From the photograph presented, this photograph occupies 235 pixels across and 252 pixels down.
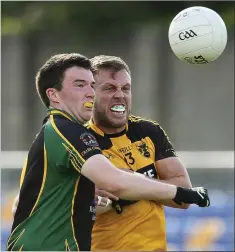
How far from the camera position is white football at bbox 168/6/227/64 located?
545cm

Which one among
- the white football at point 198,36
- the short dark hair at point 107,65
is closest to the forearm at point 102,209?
the short dark hair at point 107,65

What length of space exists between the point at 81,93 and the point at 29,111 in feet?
37.0

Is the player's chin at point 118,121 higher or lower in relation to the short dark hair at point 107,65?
lower

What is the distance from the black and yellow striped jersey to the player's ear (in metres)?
0.77

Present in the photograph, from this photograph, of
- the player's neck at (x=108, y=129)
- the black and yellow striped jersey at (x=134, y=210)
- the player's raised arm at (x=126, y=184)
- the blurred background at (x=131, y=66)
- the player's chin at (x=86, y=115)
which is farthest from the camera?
the blurred background at (x=131, y=66)

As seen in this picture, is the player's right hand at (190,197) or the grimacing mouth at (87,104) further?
the grimacing mouth at (87,104)

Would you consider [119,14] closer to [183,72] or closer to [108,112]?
[183,72]

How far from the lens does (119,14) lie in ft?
52.4

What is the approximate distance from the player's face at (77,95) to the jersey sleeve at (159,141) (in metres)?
0.85

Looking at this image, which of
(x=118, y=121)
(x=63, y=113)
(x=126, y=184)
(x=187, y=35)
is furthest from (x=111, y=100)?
(x=126, y=184)

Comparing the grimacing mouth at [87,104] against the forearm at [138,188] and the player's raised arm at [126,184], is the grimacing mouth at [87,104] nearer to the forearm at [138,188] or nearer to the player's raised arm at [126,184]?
the player's raised arm at [126,184]

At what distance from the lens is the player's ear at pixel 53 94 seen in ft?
15.5

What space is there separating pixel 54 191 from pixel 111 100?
111cm

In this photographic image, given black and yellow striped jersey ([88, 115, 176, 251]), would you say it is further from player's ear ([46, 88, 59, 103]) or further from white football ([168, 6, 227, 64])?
player's ear ([46, 88, 59, 103])
